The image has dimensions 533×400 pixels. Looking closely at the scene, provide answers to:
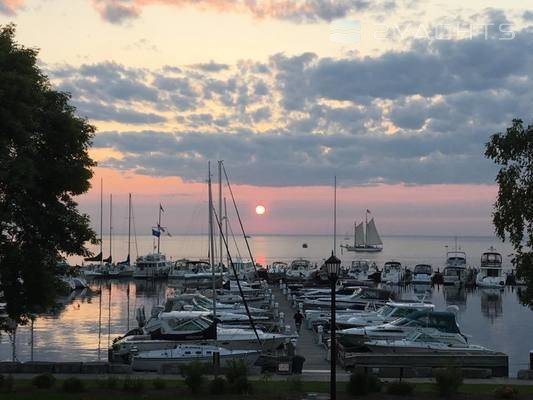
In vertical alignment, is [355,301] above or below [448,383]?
below

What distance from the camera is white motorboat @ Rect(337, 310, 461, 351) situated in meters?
36.8

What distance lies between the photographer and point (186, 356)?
31.3 meters

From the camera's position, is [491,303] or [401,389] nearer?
[401,389]

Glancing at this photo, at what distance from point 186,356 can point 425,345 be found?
1108 cm

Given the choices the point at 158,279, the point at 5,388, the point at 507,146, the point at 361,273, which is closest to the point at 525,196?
the point at 507,146

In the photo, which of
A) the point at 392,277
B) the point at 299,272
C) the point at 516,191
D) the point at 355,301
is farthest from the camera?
the point at 299,272

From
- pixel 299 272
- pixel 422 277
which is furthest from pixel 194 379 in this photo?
pixel 422 277

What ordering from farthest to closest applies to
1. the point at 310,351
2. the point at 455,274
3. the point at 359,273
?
the point at 359,273 → the point at 455,274 → the point at 310,351

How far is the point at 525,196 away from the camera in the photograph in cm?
1616

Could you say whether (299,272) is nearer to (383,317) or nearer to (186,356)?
(383,317)

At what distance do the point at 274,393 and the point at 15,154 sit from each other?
9301 millimetres

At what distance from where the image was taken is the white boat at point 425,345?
33516 millimetres

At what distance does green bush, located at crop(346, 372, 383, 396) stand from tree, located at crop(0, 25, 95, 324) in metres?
8.29

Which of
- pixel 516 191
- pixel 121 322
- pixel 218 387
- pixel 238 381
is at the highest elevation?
pixel 516 191
